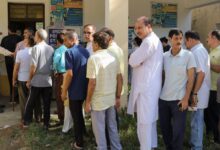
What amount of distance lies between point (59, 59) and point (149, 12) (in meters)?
5.59

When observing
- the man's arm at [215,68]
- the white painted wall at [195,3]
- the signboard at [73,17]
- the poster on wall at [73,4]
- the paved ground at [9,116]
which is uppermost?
the white painted wall at [195,3]

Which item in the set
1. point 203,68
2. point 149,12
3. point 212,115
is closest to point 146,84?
point 203,68

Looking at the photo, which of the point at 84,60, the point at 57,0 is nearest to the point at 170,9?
the point at 57,0

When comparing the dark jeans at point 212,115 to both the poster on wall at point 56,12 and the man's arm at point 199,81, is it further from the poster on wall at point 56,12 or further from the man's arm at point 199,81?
the poster on wall at point 56,12

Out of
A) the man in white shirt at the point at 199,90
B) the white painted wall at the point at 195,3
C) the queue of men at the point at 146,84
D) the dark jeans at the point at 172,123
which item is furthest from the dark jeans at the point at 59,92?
the white painted wall at the point at 195,3

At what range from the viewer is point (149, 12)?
37.1ft

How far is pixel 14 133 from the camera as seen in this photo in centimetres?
677

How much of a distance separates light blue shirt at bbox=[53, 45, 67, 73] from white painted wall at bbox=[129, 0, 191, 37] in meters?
5.10

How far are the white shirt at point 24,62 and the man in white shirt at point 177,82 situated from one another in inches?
110

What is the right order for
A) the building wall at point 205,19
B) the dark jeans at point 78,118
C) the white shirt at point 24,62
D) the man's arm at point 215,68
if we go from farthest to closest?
the building wall at point 205,19 → the white shirt at point 24,62 → the man's arm at point 215,68 → the dark jeans at point 78,118

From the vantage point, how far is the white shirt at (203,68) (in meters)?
5.22

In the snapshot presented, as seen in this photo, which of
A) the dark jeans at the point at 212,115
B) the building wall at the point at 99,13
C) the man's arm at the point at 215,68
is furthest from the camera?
the building wall at the point at 99,13

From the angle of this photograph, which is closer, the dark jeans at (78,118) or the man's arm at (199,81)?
the man's arm at (199,81)

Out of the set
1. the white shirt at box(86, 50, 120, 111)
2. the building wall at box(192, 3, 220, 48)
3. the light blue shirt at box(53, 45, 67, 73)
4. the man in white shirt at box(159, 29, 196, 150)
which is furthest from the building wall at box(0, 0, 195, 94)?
the man in white shirt at box(159, 29, 196, 150)
